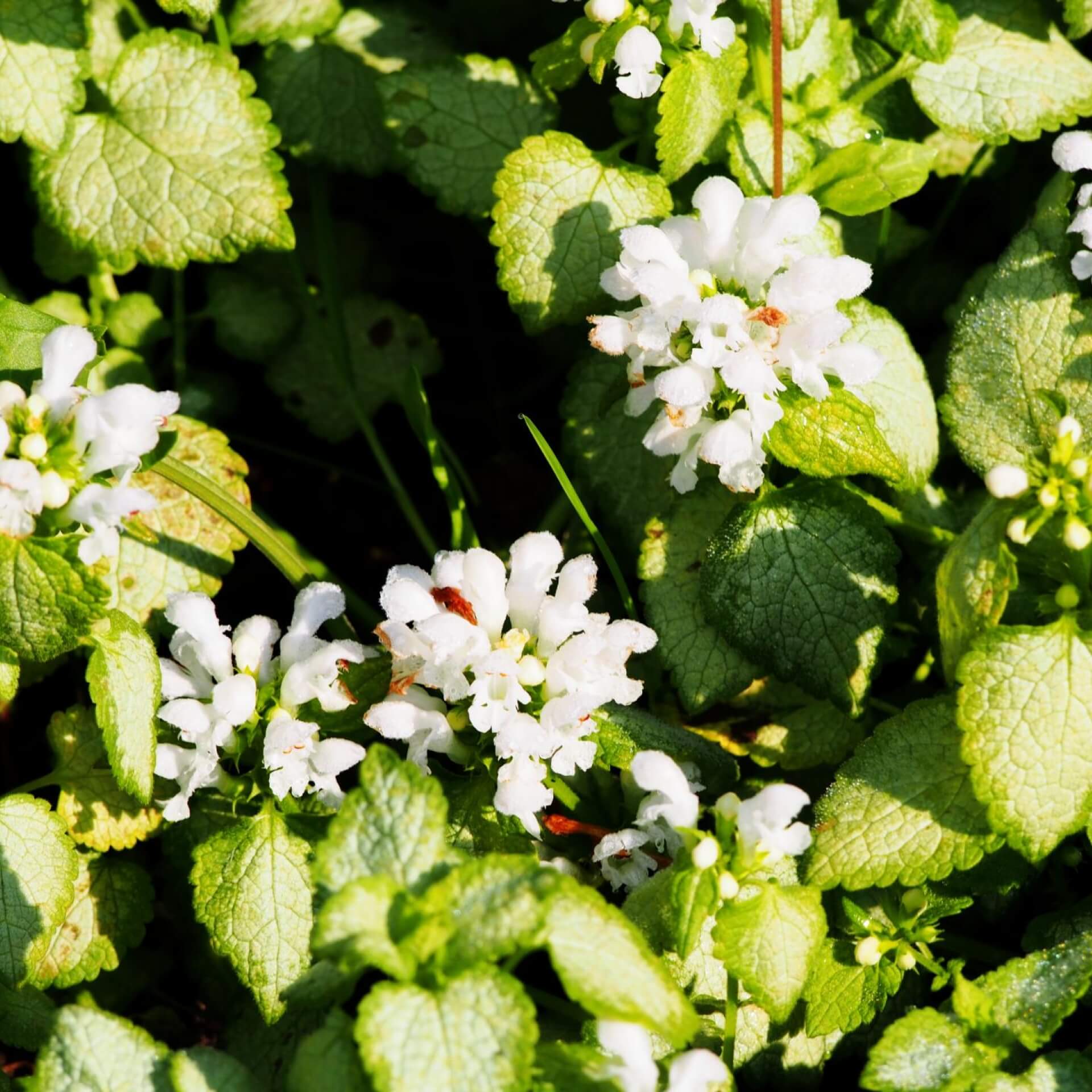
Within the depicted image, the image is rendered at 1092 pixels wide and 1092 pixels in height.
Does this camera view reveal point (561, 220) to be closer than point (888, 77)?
Yes

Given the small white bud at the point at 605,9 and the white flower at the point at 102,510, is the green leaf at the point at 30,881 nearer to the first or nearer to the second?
the white flower at the point at 102,510

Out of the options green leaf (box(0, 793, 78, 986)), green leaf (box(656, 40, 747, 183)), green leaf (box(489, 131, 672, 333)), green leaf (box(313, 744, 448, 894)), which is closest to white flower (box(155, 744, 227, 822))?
green leaf (box(0, 793, 78, 986))

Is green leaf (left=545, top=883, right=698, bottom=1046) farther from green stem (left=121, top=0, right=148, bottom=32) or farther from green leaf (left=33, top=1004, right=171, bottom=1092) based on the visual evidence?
green stem (left=121, top=0, right=148, bottom=32)

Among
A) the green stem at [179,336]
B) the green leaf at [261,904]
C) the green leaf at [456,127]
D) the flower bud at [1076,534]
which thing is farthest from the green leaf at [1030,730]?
the green stem at [179,336]

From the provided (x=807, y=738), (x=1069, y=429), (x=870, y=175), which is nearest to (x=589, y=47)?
(x=870, y=175)

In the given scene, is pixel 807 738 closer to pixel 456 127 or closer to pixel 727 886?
pixel 727 886

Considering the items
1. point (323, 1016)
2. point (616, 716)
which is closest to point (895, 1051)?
point (616, 716)

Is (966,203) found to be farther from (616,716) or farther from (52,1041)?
(52,1041)
